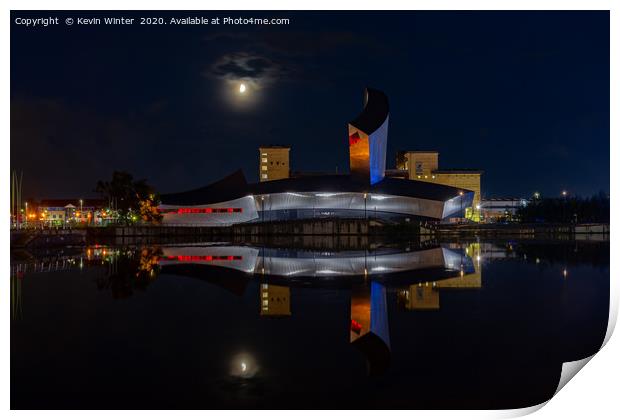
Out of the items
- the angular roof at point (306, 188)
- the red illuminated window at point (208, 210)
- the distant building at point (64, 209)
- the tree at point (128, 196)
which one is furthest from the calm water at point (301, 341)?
the distant building at point (64, 209)

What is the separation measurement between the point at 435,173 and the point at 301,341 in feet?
293

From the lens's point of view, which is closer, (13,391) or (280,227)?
(13,391)

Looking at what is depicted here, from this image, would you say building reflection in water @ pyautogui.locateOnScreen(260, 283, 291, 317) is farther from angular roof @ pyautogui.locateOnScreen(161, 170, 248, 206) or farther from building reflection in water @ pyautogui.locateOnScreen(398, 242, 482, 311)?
angular roof @ pyautogui.locateOnScreen(161, 170, 248, 206)

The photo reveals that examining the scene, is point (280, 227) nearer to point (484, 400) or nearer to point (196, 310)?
point (196, 310)

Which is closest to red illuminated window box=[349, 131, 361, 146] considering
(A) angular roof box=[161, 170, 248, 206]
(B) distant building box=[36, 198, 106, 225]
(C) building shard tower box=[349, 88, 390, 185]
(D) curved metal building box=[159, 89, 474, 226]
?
(C) building shard tower box=[349, 88, 390, 185]

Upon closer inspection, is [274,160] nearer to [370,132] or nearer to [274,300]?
[370,132]

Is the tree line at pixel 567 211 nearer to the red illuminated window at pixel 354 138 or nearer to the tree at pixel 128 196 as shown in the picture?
the red illuminated window at pixel 354 138

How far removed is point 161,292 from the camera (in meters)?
10.9

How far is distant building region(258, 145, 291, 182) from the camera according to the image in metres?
94.6

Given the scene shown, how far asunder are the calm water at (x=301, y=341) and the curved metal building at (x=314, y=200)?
41.9m

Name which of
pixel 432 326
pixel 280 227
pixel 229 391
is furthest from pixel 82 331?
pixel 280 227

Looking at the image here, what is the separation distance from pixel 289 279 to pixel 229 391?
8.28 metres

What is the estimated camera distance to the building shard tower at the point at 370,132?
4328 cm

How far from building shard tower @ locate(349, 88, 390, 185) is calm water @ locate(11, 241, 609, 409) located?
31663 mm
